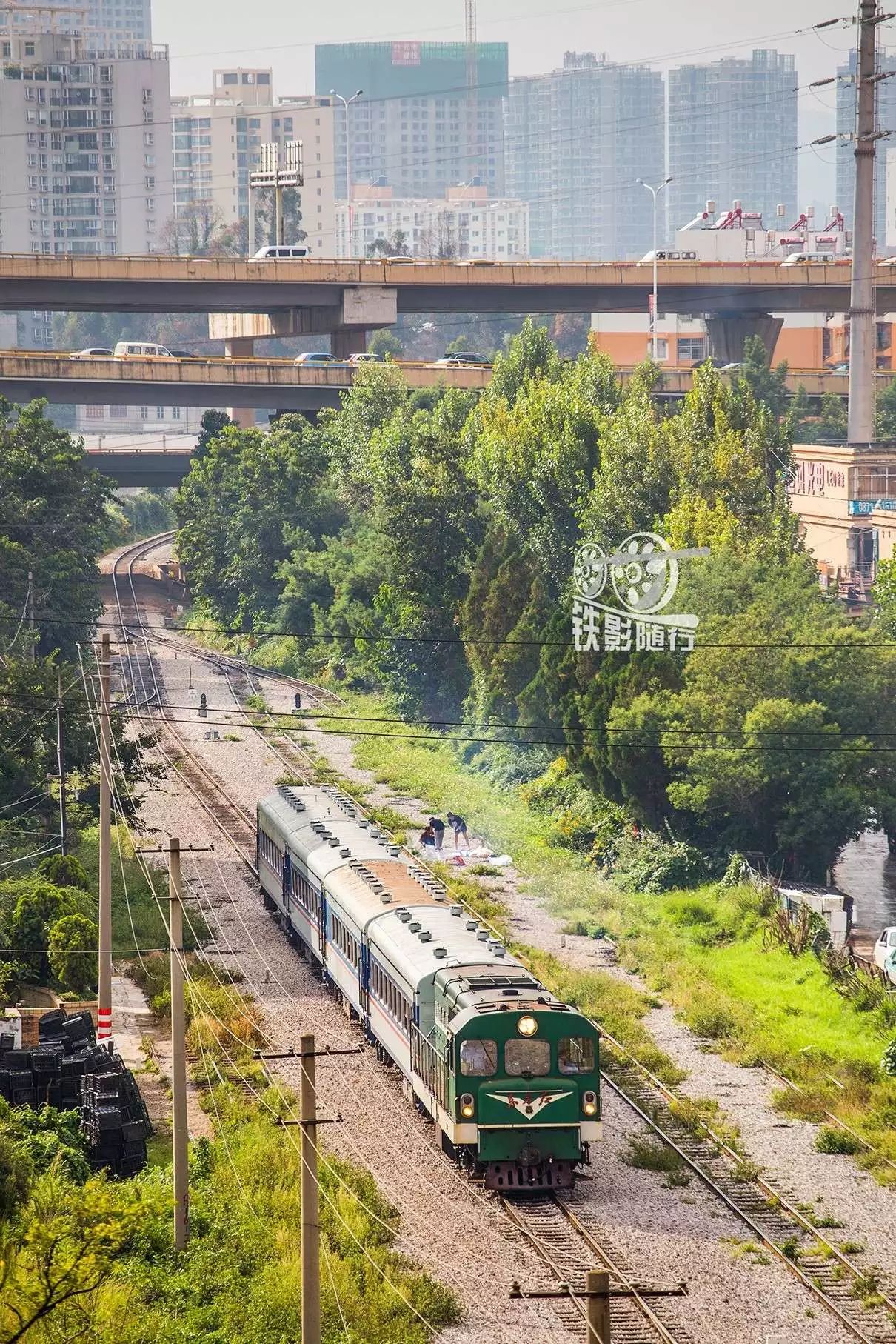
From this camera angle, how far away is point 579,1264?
2189 centimetres

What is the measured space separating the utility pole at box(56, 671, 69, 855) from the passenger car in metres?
7.61

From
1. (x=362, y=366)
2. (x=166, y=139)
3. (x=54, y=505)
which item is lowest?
(x=54, y=505)

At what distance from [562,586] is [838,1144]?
100 ft

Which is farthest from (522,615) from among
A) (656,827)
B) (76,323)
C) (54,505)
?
(76,323)

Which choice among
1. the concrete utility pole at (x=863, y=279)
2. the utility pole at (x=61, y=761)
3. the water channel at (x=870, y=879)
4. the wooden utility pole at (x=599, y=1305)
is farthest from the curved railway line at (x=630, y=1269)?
the concrete utility pole at (x=863, y=279)

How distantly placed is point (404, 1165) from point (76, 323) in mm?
166470

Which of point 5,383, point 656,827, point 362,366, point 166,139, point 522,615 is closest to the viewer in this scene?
point 656,827

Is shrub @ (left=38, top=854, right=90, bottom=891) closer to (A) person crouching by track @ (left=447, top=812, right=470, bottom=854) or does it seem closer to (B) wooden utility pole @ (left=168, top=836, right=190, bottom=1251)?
(A) person crouching by track @ (left=447, top=812, right=470, bottom=854)

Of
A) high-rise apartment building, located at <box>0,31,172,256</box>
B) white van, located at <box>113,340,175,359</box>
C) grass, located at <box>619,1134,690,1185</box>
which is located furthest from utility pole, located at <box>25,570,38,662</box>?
high-rise apartment building, located at <box>0,31,172,256</box>

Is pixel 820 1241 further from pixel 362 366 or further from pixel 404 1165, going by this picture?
pixel 362 366

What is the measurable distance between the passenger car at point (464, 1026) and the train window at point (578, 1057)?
0.01 meters

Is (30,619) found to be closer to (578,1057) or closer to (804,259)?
(578,1057)

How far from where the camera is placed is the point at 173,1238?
2356 cm

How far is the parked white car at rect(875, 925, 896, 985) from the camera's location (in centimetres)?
3462
